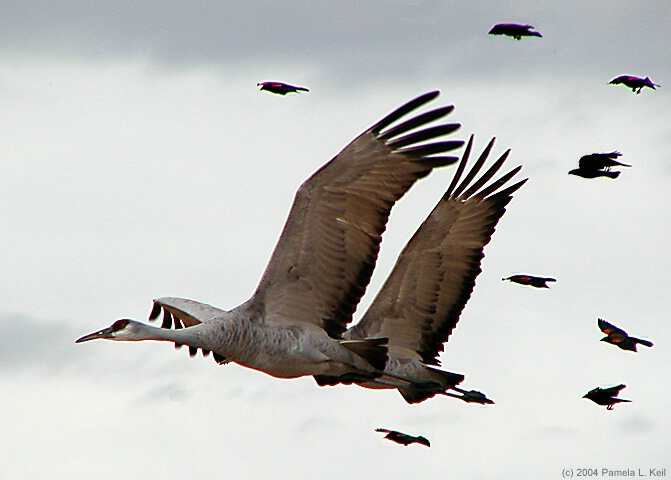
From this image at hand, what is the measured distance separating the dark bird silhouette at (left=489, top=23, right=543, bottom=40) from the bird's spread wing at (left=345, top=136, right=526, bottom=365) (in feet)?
7.95

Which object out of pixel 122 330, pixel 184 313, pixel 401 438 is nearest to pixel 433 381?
pixel 401 438

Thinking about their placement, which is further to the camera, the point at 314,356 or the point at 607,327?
the point at 607,327

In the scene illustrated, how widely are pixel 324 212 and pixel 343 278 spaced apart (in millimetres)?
1808

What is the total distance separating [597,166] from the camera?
107ft

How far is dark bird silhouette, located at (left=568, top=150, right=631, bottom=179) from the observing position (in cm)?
3244

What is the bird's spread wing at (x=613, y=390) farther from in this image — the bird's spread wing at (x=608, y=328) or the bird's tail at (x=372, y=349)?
the bird's tail at (x=372, y=349)

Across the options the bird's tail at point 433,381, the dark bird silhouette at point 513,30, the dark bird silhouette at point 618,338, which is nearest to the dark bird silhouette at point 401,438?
the bird's tail at point 433,381

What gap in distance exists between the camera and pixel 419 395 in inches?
1282

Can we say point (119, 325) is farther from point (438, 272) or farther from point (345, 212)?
point (438, 272)

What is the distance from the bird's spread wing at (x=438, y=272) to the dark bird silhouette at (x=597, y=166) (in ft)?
4.73

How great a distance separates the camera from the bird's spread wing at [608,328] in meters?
32.9

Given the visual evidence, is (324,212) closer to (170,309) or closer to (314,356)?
(314,356)

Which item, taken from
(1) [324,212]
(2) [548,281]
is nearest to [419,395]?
(2) [548,281]

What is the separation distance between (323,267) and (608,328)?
6805 mm
